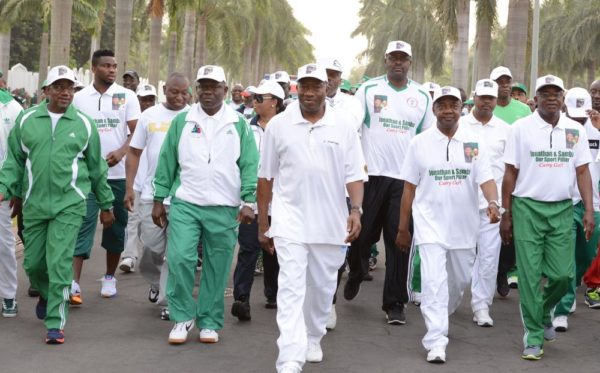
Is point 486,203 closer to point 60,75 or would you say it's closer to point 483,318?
point 483,318

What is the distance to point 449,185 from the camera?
811 cm

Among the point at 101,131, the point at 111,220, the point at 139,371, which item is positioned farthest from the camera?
the point at 101,131

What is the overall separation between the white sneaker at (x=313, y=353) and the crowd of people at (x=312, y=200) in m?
0.02

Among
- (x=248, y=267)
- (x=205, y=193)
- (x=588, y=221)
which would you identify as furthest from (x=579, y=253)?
(x=205, y=193)

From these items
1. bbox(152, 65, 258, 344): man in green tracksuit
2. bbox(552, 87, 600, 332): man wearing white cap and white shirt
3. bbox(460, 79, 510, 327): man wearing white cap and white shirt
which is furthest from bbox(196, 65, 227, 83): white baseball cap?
bbox(552, 87, 600, 332): man wearing white cap and white shirt

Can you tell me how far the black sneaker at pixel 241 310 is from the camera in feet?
30.0

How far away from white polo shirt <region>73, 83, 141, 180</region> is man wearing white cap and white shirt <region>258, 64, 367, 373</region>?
10.0ft

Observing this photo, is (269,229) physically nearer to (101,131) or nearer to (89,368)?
(89,368)

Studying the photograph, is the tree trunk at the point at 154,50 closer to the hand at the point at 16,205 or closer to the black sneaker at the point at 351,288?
the black sneaker at the point at 351,288

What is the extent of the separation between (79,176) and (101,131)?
1.66 metres

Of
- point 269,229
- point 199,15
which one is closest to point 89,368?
point 269,229

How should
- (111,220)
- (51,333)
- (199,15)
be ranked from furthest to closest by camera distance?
(199,15) → (111,220) → (51,333)

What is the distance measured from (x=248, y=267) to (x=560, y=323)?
2.79 meters

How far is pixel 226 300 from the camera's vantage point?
1027 centimetres
